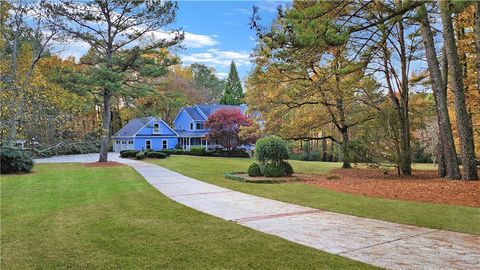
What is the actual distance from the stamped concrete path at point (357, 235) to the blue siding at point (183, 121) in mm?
33771

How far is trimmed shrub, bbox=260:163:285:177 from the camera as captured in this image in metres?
13.5

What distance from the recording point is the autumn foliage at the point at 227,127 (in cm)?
3341

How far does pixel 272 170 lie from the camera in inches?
531

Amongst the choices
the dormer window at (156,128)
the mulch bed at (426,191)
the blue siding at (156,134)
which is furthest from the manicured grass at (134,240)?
the blue siding at (156,134)

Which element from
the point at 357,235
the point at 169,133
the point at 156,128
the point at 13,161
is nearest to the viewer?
the point at 357,235

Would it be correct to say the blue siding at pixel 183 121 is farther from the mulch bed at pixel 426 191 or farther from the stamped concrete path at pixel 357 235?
the stamped concrete path at pixel 357 235

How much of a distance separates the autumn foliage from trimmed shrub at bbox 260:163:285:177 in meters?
19.5

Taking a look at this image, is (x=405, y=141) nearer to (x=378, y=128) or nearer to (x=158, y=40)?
(x=378, y=128)

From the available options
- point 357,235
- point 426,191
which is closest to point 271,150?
point 426,191

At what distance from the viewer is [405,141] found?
13.9 m

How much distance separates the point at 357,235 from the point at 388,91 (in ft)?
41.2

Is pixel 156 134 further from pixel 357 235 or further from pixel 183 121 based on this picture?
pixel 357 235

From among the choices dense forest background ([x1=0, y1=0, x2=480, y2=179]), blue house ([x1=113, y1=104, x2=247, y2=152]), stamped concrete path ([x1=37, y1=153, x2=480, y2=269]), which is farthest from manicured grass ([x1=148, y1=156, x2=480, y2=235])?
blue house ([x1=113, y1=104, x2=247, y2=152])

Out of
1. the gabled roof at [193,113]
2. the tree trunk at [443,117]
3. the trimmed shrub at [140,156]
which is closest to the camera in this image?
the tree trunk at [443,117]
